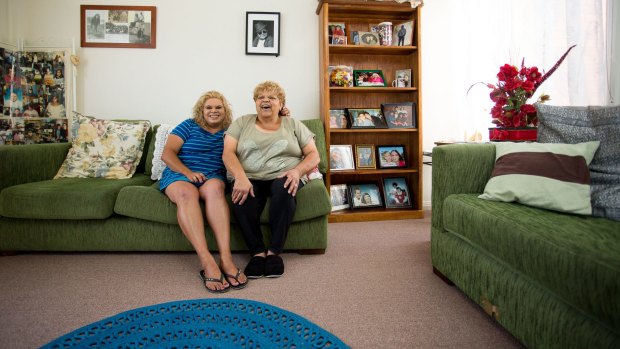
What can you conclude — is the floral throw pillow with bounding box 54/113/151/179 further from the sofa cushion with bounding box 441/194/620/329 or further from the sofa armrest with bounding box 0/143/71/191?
the sofa cushion with bounding box 441/194/620/329

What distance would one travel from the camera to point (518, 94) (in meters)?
1.98

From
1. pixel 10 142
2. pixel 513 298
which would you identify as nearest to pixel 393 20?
pixel 513 298

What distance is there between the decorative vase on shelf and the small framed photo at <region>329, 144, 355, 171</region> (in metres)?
1.20

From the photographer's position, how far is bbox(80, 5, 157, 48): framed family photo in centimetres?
295

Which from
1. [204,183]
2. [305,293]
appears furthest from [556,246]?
[204,183]

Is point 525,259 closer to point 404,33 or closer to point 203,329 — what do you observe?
point 203,329

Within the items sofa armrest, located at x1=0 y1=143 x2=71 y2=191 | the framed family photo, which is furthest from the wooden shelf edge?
the framed family photo

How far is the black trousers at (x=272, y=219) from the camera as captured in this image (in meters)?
1.87

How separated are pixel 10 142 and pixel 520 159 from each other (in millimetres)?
3483

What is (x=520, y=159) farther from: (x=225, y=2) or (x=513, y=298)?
(x=225, y=2)

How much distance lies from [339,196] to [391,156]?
563 millimetres

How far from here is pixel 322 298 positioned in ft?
4.98

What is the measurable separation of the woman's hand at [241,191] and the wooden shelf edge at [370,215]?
1136mm

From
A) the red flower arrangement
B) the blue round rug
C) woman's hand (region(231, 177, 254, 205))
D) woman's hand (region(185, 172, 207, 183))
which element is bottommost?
the blue round rug
